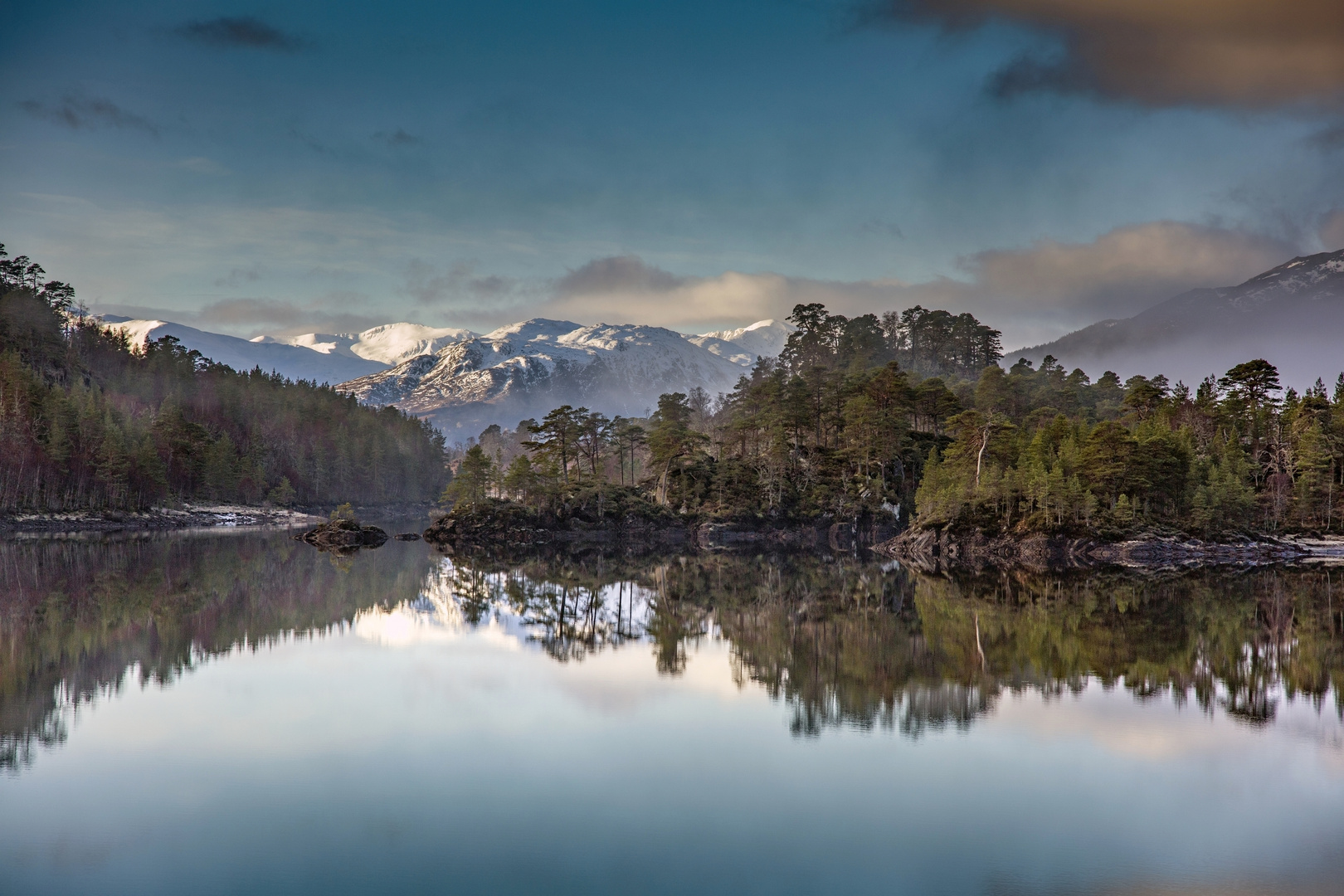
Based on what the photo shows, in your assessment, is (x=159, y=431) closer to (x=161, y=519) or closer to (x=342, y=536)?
(x=161, y=519)

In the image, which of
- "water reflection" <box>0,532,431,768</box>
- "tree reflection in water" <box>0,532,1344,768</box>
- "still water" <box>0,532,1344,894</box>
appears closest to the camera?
"still water" <box>0,532,1344,894</box>

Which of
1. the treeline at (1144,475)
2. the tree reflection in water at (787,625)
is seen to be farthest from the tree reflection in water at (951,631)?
the treeline at (1144,475)

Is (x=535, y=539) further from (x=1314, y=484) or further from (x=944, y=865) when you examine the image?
(x=944, y=865)

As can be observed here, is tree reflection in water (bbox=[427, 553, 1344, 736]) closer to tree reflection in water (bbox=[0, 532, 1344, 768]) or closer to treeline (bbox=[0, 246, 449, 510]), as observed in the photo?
tree reflection in water (bbox=[0, 532, 1344, 768])

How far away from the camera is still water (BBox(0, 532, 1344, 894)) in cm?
1148

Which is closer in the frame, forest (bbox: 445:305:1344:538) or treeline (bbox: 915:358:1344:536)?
treeline (bbox: 915:358:1344:536)

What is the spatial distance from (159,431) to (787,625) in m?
104

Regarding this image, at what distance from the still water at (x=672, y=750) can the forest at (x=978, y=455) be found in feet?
108

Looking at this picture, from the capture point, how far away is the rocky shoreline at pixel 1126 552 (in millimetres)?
60250

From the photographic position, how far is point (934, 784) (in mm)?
14648

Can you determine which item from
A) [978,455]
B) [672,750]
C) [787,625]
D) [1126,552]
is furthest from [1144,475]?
[672,750]

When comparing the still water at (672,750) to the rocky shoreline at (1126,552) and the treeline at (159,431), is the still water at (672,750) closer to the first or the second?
the rocky shoreline at (1126,552)

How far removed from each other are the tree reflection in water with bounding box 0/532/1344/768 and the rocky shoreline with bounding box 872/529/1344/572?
846cm

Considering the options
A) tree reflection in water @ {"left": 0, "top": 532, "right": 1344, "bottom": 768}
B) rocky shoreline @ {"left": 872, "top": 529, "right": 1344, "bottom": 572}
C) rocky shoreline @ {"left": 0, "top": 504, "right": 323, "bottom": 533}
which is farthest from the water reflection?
rocky shoreline @ {"left": 872, "top": 529, "right": 1344, "bottom": 572}
